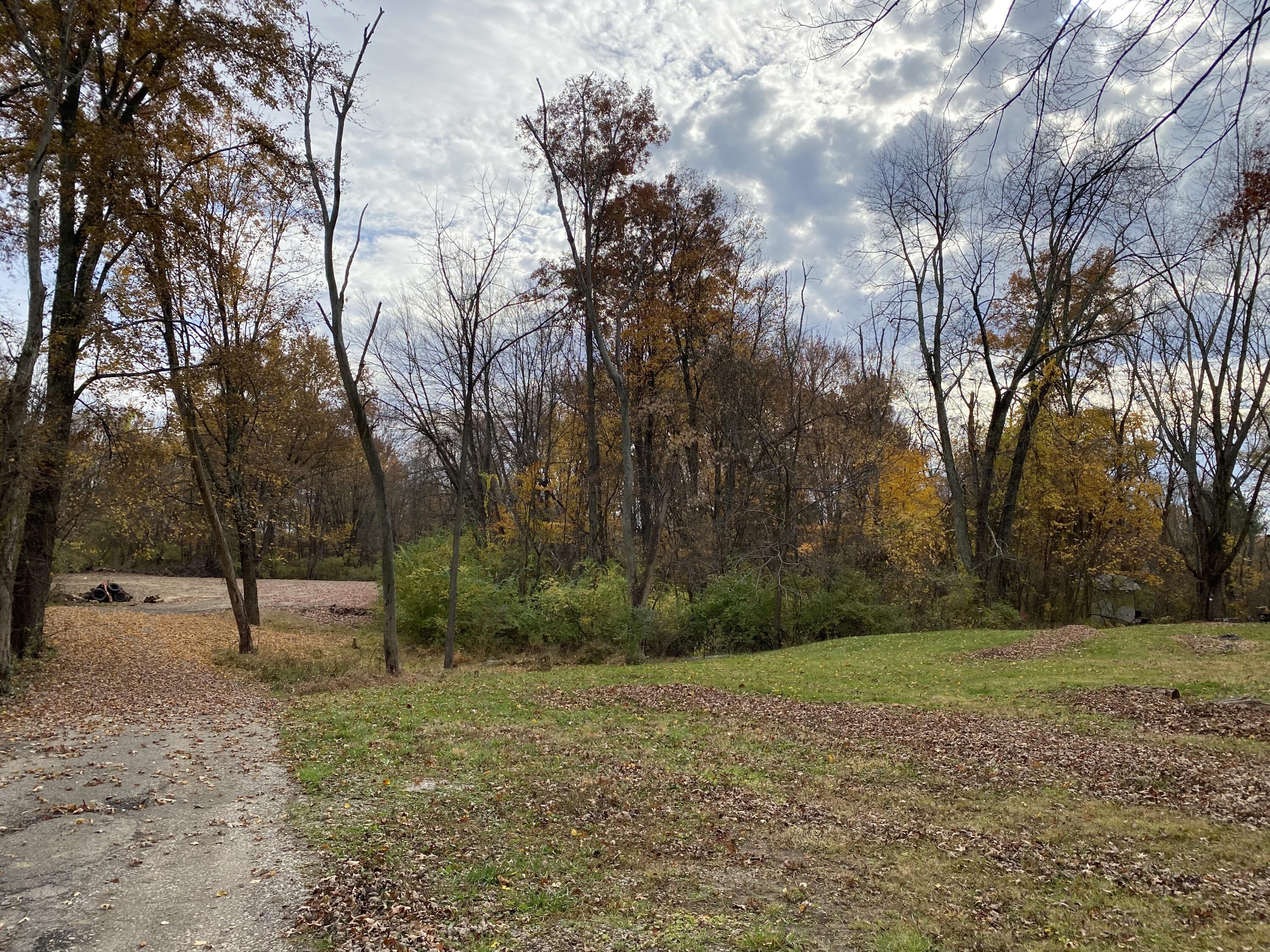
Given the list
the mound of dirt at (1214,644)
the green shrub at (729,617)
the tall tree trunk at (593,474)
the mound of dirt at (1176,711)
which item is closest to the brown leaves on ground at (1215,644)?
the mound of dirt at (1214,644)

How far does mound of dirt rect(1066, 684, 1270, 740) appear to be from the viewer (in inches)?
324

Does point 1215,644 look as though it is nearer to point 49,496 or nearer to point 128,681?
point 128,681

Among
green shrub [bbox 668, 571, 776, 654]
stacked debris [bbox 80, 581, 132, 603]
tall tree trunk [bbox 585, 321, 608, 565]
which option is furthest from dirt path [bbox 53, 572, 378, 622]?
green shrub [bbox 668, 571, 776, 654]

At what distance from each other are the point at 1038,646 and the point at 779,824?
12079mm

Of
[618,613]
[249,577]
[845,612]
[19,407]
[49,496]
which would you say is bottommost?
[845,612]

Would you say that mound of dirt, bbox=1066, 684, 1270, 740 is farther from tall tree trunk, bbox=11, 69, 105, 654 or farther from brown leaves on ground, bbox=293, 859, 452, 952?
tall tree trunk, bbox=11, 69, 105, 654

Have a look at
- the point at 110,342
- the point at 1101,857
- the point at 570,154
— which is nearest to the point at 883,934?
the point at 1101,857

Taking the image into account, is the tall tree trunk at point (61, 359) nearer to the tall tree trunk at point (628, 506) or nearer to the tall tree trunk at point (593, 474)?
the tall tree trunk at point (628, 506)

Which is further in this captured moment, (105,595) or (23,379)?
(105,595)

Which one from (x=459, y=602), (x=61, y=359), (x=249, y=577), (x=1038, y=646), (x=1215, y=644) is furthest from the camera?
(x=249, y=577)

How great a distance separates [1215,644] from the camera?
14102 millimetres

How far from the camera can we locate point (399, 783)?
6.59 m

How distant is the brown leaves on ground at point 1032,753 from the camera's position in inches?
243

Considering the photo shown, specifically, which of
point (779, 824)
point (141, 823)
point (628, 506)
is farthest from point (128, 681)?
point (628, 506)
